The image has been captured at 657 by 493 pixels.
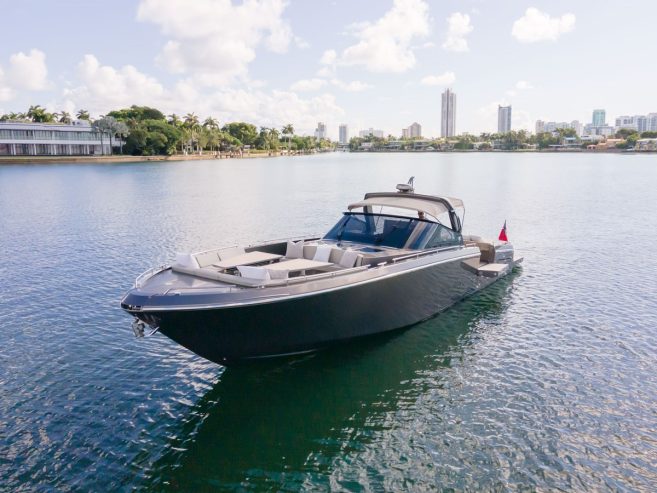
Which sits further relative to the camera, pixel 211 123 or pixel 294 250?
pixel 211 123

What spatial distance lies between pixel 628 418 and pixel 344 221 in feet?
26.4

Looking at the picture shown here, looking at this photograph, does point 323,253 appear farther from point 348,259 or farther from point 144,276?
point 144,276

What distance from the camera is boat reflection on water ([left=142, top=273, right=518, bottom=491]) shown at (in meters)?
7.64

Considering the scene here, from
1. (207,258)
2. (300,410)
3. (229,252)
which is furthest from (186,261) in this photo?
(300,410)

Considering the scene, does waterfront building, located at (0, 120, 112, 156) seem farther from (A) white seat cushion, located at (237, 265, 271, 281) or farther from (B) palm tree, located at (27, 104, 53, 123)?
(A) white seat cushion, located at (237, 265, 271, 281)

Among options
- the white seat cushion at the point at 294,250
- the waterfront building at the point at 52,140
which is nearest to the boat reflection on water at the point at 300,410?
the white seat cushion at the point at 294,250

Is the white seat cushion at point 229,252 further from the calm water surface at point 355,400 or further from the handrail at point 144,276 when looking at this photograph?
the calm water surface at point 355,400

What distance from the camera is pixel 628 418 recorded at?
900 cm

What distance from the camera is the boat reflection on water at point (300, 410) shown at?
7.64 metres

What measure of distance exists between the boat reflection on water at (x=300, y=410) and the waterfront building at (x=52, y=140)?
123 meters

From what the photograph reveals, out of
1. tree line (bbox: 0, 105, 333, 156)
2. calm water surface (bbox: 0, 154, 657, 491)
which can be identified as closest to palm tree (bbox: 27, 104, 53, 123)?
tree line (bbox: 0, 105, 333, 156)

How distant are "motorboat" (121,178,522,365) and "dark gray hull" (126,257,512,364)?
0.02 meters

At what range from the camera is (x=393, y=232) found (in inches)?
528

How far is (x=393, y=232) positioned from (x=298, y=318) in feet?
15.2
